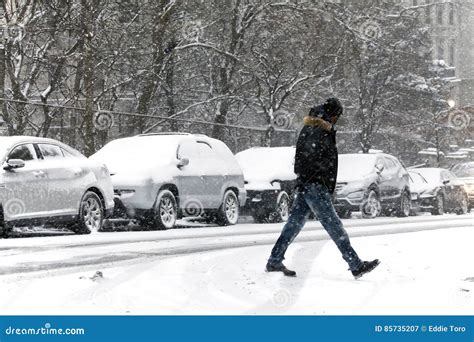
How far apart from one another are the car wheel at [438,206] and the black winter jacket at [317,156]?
16477mm

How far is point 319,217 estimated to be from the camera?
7387 millimetres

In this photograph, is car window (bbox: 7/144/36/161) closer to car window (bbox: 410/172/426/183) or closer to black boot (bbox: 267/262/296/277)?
black boot (bbox: 267/262/296/277)

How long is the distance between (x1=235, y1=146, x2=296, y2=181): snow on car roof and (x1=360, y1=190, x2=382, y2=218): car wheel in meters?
2.04

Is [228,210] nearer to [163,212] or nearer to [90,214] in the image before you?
[163,212]

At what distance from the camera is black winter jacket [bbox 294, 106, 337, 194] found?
729 cm

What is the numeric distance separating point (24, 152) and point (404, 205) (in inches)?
416

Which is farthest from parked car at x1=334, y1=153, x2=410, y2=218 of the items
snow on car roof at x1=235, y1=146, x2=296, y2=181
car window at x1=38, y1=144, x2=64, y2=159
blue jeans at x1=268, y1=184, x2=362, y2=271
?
blue jeans at x1=268, y1=184, x2=362, y2=271

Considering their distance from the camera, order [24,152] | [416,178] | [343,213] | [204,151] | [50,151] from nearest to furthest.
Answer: [24,152] → [50,151] → [204,151] → [343,213] → [416,178]

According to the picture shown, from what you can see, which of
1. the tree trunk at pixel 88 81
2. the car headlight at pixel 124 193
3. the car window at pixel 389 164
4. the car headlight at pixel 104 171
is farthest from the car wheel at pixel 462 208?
the car headlight at pixel 104 171

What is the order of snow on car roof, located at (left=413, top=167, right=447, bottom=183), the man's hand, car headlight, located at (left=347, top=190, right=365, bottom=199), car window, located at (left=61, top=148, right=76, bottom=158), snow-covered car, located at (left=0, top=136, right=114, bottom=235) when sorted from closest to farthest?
the man's hand, snow-covered car, located at (left=0, top=136, right=114, bottom=235), car window, located at (left=61, top=148, right=76, bottom=158), car headlight, located at (left=347, top=190, right=365, bottom=199), snow on car roof, located at (left=413, top=167, right=447, bottom=183)

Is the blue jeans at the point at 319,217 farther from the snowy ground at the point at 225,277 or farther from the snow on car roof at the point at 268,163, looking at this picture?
the snow on car roof at the point at 268,163

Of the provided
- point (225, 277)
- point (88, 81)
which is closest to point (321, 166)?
point (225, 277)

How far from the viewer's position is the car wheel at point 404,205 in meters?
20.6
